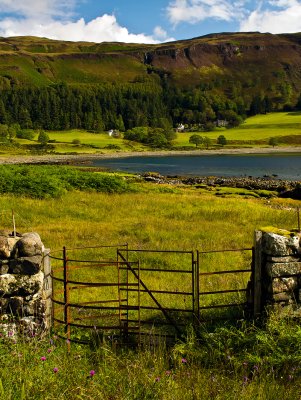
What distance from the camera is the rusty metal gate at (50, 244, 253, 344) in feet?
33.6

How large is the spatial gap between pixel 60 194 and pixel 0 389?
95.1 ft

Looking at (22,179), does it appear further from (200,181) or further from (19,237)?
(200,181)

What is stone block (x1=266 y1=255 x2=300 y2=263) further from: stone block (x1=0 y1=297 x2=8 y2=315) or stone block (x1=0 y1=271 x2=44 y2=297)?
stone block (x1=0 y1=297 x2=8 y2=315)

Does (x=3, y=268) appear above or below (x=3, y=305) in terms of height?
above

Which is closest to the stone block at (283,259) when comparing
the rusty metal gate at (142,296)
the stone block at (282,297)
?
the stone block at (282,297)

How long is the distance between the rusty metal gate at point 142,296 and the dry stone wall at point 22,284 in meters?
0.65

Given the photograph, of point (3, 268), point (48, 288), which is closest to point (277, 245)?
point (48, 288)

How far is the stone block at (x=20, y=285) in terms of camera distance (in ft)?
31.7

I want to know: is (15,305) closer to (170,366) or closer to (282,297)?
(170,366)

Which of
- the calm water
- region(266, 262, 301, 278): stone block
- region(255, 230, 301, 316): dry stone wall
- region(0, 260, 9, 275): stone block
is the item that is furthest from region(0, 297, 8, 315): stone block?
the calm water

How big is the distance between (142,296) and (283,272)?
18.2 ft

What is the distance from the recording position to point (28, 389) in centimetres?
609

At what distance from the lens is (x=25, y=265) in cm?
973

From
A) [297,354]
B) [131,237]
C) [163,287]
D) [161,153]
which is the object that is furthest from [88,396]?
[161,153]
